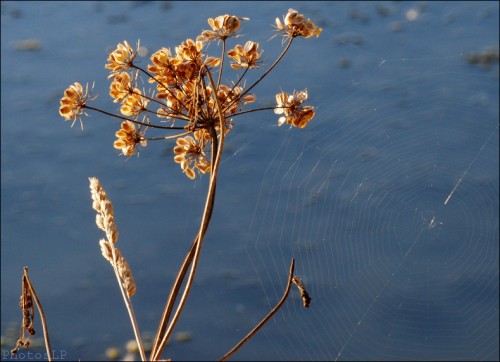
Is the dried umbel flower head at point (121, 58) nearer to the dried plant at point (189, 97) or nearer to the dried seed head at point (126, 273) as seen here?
the dried plant at point (189, 97)

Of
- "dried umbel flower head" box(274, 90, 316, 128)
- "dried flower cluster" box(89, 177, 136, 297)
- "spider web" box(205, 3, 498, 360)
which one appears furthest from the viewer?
"spider web" box(205, 3, 498, 360)

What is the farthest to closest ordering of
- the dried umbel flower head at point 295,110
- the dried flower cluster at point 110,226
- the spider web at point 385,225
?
the spider web at point 385,225 < the dried umbel flower head at point 295,110 < the dried flower cluster at point 110,226

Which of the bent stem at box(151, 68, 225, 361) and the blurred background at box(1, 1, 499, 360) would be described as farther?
the blurred background at box(1, 1, 499, 360)

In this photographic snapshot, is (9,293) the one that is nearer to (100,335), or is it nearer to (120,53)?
(100,335)

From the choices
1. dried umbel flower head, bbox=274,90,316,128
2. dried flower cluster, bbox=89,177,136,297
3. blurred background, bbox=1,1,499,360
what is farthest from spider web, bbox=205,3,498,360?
dried flower cluster, bbox=89,177,136,297

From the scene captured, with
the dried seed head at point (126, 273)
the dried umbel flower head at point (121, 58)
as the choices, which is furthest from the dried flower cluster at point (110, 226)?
the dried umbel flower head at point (121, 58)

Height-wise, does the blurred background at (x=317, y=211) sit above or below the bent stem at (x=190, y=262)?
above

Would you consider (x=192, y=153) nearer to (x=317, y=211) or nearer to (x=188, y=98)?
(x=188, y=98)

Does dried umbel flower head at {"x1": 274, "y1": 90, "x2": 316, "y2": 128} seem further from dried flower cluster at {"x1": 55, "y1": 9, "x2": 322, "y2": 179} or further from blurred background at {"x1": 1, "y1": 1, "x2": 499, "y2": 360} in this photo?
blurred background at {"x1": 1, "y1": 1, "x2": 499, "y2": 360}
